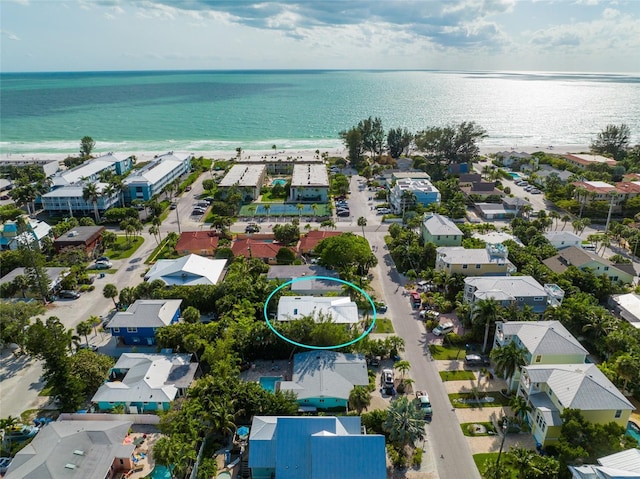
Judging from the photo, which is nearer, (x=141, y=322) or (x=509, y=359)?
(x=509, y=359)

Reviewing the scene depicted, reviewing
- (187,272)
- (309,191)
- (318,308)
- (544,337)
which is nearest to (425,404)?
(544,337)

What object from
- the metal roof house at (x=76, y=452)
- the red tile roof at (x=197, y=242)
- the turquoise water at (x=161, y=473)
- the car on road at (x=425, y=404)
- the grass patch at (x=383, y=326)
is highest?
the red tile roof at (x=197, y=242)

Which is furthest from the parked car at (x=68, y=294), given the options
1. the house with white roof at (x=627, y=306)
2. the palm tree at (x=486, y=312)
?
the house with white roof at (x=627, y=306)

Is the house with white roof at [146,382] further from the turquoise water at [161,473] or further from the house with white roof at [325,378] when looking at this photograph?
the house with white roof at [325,378]

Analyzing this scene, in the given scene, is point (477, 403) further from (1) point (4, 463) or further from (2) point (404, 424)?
(1) point (4, 463)

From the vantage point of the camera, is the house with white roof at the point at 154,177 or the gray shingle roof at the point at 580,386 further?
the house with white roof at the point at 154,177

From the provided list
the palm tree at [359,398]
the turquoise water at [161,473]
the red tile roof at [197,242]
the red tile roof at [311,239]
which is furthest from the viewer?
the red tile roof at [197,242]
